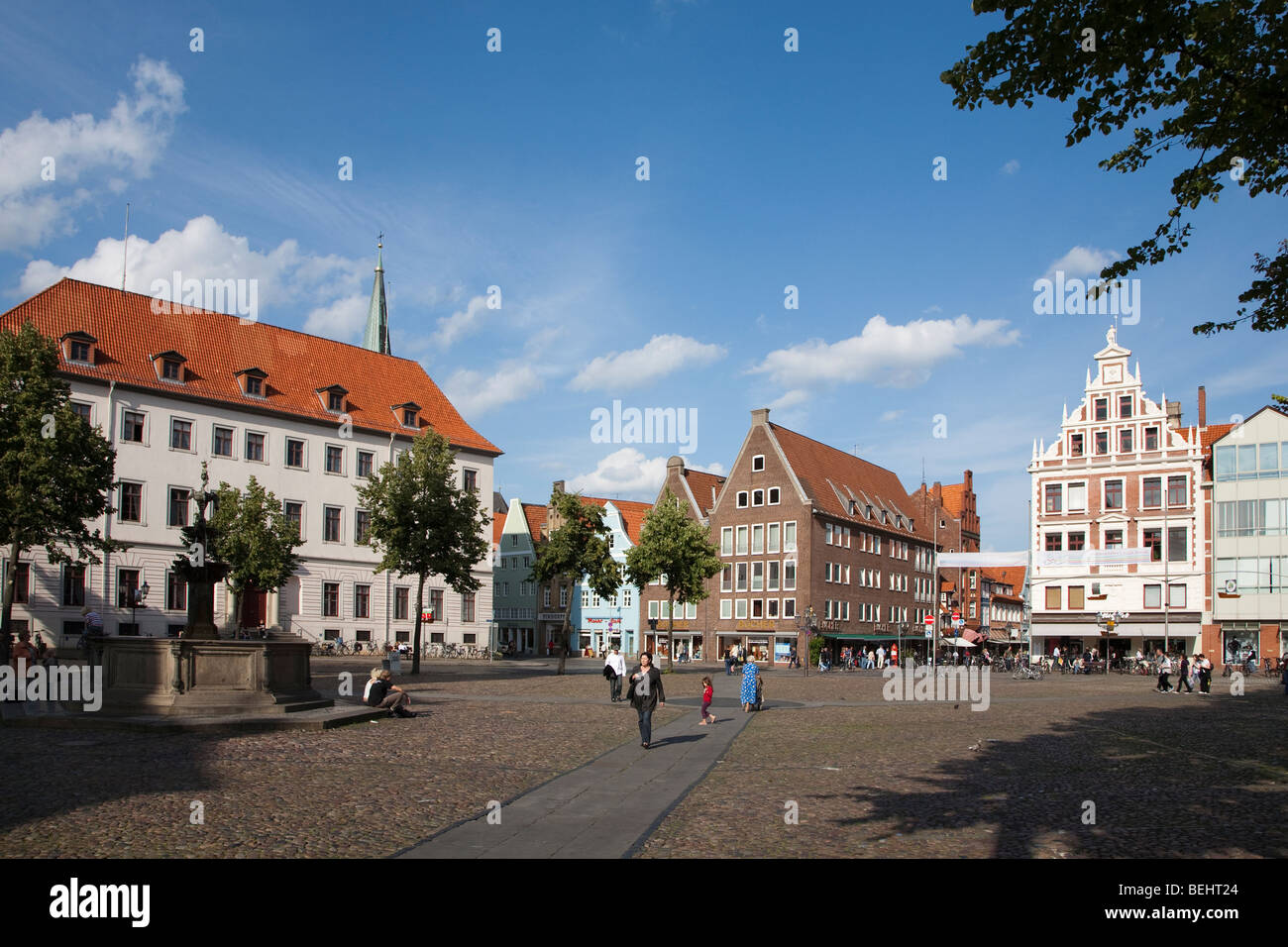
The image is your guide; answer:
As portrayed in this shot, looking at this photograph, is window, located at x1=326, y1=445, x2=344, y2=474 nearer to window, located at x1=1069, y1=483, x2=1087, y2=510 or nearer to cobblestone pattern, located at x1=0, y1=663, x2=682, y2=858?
cobblestone pattern, located at x1=0, y1=663, x2=682, y2=858

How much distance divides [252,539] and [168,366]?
479 inches

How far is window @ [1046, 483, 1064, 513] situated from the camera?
66.5 meters

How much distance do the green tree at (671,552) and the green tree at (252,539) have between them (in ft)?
58.7

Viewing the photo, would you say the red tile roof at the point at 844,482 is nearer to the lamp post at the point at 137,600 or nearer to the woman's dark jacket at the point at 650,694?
the lamp post at the point at 137,600

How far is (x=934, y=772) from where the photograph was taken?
1531 centimetres

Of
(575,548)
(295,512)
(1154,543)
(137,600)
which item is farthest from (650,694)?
(1154,543)

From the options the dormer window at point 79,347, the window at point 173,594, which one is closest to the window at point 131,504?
the window at point 173,594

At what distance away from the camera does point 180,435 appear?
5581 centimetres

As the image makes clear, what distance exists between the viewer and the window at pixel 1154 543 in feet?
205

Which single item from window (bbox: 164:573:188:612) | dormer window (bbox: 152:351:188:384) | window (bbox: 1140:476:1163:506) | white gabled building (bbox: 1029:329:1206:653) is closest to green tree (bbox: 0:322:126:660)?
window (bbox: 164:573:188:612)

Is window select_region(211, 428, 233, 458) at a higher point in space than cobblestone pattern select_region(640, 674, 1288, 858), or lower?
higher

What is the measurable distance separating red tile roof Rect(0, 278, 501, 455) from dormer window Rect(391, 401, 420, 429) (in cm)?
35

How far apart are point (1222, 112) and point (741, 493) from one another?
68.8 meters

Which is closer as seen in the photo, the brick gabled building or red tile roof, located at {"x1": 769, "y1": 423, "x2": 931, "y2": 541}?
the brick gabled building
